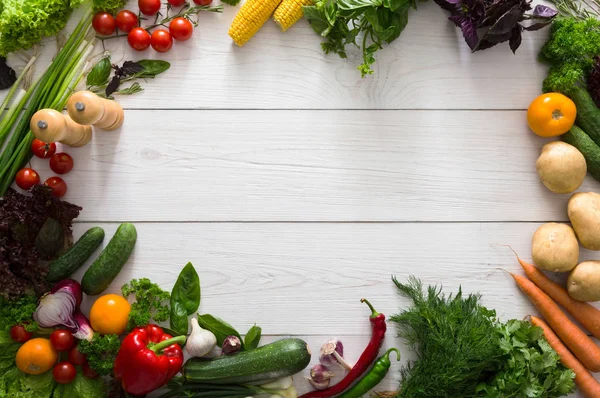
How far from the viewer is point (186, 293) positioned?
68.9 inches

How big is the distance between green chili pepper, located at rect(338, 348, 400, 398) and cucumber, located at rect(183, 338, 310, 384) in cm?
15

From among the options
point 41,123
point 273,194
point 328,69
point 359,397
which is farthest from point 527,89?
point 41,123

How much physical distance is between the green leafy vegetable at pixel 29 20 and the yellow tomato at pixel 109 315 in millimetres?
721

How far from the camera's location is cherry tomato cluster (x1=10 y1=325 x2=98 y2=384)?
65.4 inches

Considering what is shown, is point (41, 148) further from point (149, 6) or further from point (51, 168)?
point (149, 6)

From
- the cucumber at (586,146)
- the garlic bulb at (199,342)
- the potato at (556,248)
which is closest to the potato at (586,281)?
the potato at (556,248)

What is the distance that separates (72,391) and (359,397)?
2.52ft

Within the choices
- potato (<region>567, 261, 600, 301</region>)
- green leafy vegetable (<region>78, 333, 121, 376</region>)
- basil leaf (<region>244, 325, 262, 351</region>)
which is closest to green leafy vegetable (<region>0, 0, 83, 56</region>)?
green leafy vegetable (<region>78, 333, 121, 376</region>)

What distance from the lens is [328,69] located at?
1787 mm

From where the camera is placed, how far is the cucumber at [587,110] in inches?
67.8

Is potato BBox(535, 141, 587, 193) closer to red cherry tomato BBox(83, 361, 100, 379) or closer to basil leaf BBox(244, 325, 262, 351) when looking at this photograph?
basil leaf BBox(244, 325, 262, 351)

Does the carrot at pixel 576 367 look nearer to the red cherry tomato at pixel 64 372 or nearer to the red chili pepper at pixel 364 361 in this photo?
the red chili pepper at pixel 364 361

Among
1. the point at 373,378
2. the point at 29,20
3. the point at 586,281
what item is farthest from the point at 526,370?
the point at 29,20

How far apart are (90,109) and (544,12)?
3.98 ft
